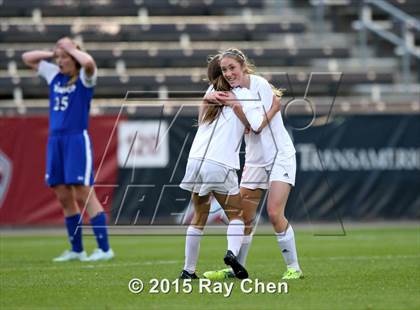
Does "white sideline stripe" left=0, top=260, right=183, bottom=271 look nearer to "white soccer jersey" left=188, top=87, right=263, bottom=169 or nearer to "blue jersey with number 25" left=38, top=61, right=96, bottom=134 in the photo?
"blue jersey with number 25" left=38, top=61, right=96, bottom=134

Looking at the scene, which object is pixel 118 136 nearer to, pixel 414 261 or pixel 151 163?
pixel 151 163

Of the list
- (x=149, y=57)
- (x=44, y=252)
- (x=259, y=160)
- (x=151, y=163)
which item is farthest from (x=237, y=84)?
(x=149, y=57)

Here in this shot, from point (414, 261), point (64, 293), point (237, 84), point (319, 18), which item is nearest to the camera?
point (64, 293)

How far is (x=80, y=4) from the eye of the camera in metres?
20.8

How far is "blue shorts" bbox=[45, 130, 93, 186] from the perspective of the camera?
10148 millimetres

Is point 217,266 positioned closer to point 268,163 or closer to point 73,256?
point 268,163

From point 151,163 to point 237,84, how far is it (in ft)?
28.2

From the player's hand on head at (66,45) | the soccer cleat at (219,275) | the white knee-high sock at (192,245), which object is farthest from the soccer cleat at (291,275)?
the player's hand on head at (66,45)

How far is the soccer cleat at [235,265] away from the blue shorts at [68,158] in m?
3.16

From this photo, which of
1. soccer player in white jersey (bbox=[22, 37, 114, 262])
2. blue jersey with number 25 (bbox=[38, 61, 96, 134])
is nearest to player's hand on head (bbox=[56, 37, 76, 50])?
soccer player in white jersey (bbox=[22, 37, 114, 262])

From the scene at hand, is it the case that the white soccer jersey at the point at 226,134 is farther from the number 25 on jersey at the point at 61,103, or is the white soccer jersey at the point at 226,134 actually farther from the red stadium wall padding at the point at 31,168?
the red stadium wall padding at the point at 31,168

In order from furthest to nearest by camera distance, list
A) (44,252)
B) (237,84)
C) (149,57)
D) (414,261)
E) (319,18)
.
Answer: (319,18) < (149,57) < (44,252) < (414,261) < (237,84)

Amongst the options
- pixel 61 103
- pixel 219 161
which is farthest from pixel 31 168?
pixel 219 161

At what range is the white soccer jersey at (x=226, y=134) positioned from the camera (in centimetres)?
729
